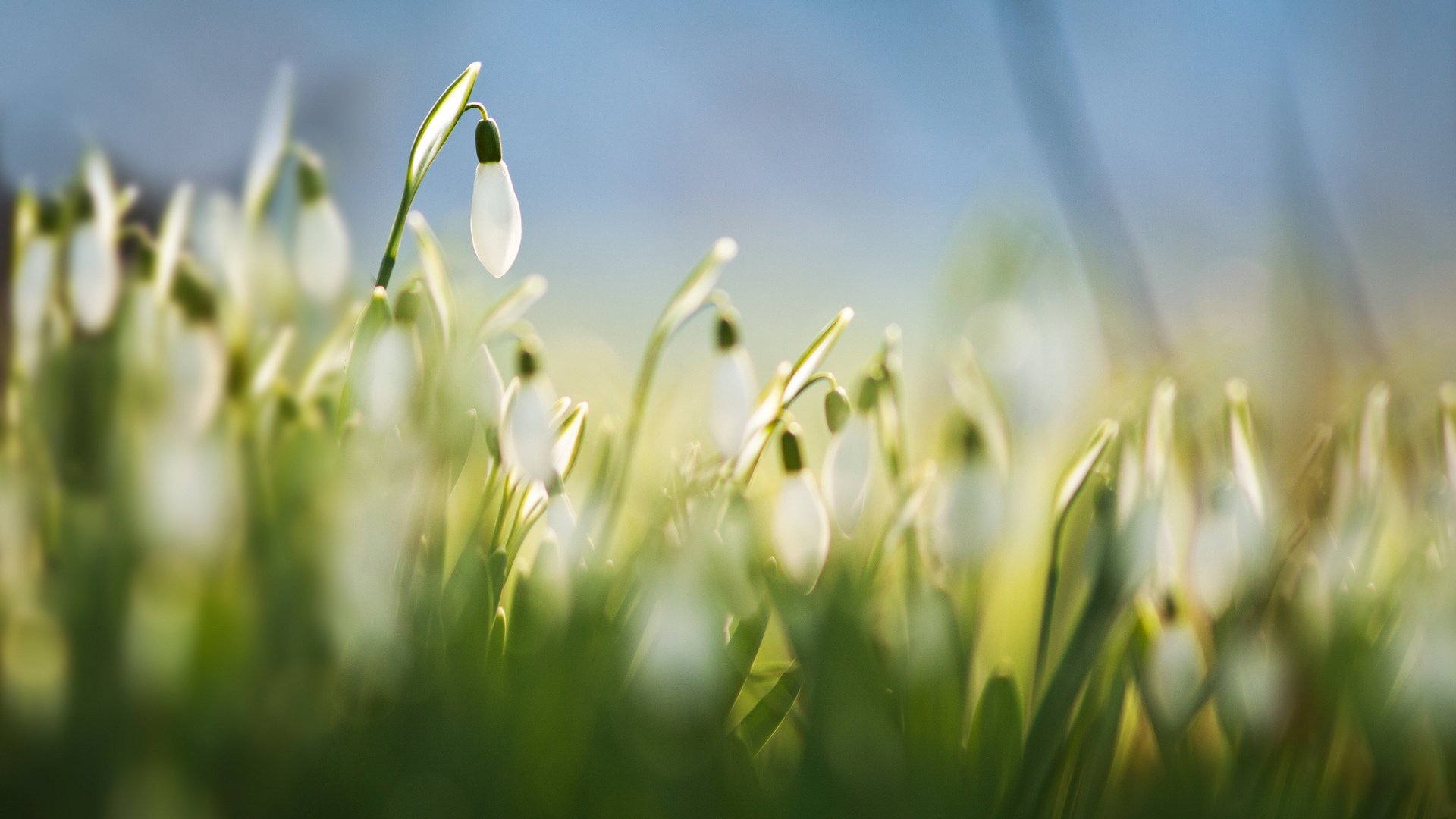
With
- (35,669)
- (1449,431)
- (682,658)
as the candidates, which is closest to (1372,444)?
(1449,431)

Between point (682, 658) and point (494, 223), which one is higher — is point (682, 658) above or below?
below

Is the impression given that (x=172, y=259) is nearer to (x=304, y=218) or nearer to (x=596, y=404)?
(x=304, y=218)

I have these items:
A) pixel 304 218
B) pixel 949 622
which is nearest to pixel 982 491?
pixel 949 622

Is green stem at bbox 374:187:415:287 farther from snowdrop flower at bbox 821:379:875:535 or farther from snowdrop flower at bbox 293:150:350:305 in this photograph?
snowdrop flower at bbox 821:379:875:535


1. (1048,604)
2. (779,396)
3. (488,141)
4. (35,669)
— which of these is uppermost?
(488,141)

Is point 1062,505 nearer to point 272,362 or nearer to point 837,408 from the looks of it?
point 837,408

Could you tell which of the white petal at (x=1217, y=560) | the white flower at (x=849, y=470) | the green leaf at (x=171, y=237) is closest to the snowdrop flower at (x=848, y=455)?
the white flower at (x=849, y=470)
